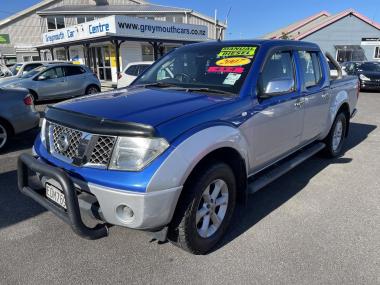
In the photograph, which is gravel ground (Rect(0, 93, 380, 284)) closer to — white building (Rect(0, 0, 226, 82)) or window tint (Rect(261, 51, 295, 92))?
window tint (Rect(261, 51, 295, 92))

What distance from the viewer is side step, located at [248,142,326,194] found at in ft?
11.3

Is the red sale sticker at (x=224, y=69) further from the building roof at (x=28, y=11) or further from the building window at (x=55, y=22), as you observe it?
the building roof at (x=28, y=11)

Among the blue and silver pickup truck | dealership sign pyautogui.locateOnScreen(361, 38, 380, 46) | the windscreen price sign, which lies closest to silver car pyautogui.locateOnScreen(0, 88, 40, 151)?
the blue and silver pickup truck

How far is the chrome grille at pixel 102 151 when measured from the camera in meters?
2.46

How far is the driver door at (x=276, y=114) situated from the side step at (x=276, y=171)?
12 cm

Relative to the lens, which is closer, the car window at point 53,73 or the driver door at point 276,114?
the driver door at point 276,114

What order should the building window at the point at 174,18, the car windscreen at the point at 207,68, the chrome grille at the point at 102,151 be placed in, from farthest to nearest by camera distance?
the building window at the point at 174,18 → the car windscreen at the point at 207,68 → the chrome grille at the point at 102,151

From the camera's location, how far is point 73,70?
1335 cm

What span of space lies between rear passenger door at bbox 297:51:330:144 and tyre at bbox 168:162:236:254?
1.80m

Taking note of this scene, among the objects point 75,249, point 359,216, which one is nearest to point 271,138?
point 359,216

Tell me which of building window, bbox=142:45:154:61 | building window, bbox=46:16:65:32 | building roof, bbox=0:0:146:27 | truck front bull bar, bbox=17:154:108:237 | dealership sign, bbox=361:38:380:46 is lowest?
truck front bull bar, bbox=17:154:108:237

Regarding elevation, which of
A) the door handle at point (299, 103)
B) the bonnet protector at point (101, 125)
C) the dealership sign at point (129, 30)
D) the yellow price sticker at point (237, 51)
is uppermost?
the dealership sign at point (129, 30)

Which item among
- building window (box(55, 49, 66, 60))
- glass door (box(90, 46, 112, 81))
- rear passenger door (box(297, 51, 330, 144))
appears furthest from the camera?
building window (box(55, 49, 66, 60))

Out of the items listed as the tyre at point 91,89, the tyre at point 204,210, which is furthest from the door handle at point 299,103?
the tyre at point 91,89
